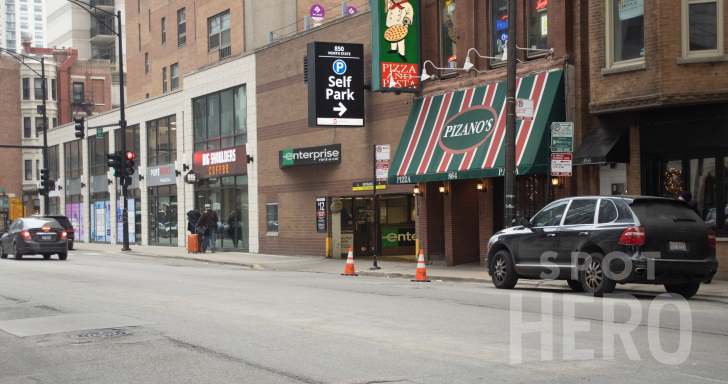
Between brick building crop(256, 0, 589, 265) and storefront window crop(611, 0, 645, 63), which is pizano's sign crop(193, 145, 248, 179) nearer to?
brick building crop(256, 0, 589, 265)

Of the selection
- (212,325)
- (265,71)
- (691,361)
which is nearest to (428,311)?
(212,325)

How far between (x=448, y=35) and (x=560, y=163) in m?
7.61

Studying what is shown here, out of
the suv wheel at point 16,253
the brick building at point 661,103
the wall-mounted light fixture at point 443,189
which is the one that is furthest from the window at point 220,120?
the brick building at point 661,103

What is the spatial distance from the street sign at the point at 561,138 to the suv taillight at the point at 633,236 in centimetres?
396

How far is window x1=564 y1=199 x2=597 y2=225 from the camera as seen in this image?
43.5ft

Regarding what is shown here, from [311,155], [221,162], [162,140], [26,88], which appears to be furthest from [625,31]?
[26,88]

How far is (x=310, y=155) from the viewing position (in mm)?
26562

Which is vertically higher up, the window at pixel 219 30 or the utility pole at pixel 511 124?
the window at pixel 219 30

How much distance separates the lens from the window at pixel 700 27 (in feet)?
52.3

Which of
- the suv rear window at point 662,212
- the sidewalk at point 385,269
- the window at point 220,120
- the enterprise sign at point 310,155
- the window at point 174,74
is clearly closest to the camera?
the suv rear window at point 662,212

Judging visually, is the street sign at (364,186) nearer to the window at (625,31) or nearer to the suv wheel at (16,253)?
the window at (625,31)

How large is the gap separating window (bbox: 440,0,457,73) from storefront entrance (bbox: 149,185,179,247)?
19485 millimetres

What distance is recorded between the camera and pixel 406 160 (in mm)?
22266

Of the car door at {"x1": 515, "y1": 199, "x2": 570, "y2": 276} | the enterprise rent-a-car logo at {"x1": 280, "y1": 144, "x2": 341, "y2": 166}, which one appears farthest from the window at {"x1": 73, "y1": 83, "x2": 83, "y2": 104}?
the car door at {"x1": 515, "y1": 199, "x2": 570, "y2": 276}
